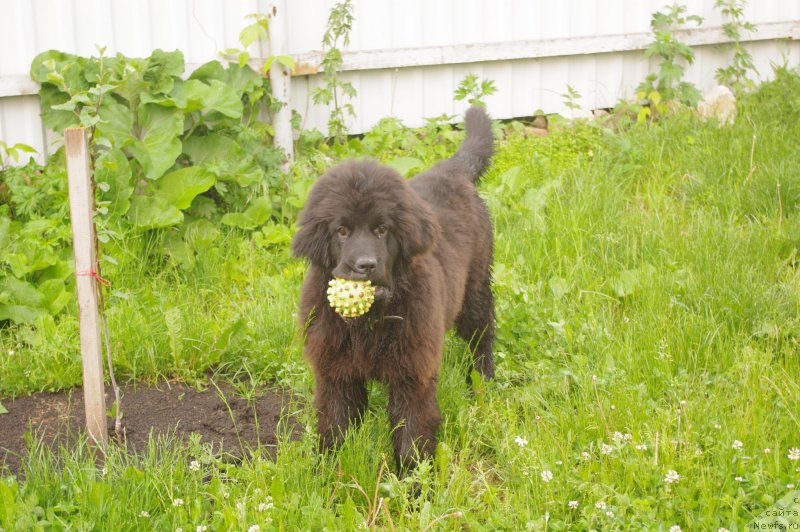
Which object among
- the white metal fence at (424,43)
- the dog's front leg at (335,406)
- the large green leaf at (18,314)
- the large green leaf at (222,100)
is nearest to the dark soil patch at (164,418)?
the dog's front leg at (335,406)

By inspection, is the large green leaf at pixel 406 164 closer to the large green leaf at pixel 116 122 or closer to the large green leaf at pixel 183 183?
the large green leaf at pixel 183 183

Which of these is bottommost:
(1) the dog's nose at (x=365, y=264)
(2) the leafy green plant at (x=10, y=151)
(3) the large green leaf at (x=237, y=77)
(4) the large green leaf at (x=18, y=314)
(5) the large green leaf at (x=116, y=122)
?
(4) the large green leaf at (x=18, y=314)

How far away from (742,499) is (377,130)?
4288 mm

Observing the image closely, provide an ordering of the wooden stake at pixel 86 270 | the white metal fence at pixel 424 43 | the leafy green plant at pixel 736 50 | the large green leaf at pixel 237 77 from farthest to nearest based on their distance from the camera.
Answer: the leafy green plant at pixel 736 50 → the large green leaf at pixel 237 77 → the white metal fence at pixel 424 43 → the wooden stake at pixel 86 270

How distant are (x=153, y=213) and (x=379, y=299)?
8.35 feet

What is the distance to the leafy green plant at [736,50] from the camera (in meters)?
7.76

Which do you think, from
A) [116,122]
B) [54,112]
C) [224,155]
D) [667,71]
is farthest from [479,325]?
[667,71]

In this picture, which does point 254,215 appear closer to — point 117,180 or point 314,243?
point 117,180

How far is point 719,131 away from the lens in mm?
6914

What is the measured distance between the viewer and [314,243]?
3.53 m

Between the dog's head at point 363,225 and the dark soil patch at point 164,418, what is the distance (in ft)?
2.85

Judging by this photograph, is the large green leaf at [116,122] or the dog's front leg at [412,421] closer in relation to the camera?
the dog's front leg at [412,421]

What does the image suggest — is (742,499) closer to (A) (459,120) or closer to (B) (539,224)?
(B) (539,224)

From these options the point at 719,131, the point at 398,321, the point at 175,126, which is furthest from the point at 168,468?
the point at 719,131
